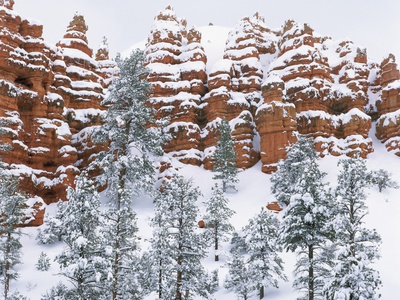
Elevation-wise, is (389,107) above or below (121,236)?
above

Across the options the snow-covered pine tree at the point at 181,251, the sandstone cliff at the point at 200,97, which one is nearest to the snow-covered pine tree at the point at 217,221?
the snow-covered pine tree at the point at 181,251

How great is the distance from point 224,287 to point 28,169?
3302 centimetres

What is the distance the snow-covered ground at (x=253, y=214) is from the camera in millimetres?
28781

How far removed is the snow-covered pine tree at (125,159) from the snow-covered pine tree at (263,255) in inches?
472

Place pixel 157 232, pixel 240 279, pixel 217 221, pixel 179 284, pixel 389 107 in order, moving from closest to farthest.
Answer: pixel 179 284 → pixel 157 232 → pixel 240 279 → pixel 217 221 → pixel 389 107

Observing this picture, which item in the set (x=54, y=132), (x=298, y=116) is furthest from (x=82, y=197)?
(x=298, y=116)

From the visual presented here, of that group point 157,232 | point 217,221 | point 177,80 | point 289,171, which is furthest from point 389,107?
point 157,232

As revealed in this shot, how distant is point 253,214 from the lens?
147 ft

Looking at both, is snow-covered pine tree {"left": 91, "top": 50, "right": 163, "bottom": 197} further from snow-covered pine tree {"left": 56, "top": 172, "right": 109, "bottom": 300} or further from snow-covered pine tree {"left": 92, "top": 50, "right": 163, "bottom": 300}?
snow-covered pine tree {"left": 56, "top": 172, "right": 109, "bottom": 300}

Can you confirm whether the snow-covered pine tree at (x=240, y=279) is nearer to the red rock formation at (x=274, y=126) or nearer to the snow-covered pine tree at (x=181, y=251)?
the snow-covered pine tree at (x=181, y=251)

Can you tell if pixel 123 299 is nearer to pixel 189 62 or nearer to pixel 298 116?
pixel 298 116

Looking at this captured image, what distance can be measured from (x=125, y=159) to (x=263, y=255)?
16.5 metres

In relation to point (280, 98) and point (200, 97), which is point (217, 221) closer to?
point (280, 98)

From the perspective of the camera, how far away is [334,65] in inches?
2714
